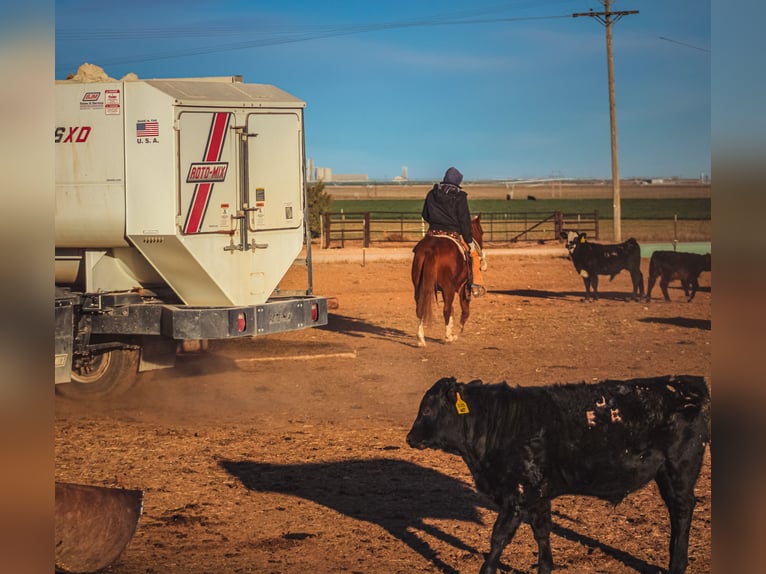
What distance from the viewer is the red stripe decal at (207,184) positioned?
10.1 metres

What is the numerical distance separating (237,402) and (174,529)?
4313 mm

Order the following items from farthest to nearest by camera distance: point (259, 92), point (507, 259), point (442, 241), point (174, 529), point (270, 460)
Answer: point (507, 259), point (442, 241), point (259, 92), point (270, 460), point (174, 529)

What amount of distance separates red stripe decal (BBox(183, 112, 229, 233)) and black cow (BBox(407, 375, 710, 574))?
5245mm

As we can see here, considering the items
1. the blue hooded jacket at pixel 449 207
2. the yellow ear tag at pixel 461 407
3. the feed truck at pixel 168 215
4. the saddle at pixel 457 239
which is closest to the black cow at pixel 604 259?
the saddle at pixel 457 239

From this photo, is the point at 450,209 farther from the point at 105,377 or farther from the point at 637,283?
the point at 637,283

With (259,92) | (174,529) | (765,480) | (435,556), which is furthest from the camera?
Result: (259,92)

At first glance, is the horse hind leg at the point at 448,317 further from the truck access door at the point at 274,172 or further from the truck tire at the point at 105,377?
the truck tire at the point at 105,377

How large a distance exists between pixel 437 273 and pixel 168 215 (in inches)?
229

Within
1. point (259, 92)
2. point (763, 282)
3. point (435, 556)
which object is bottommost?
point (435, 556)

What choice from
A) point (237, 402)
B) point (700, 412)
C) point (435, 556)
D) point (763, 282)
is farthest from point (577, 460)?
point (237, 402)

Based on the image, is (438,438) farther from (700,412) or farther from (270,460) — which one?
(270,460)

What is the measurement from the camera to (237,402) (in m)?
10.9

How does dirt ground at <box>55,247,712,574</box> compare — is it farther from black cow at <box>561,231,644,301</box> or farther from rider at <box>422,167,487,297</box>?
black cow at <box>561,231,644,301</box>

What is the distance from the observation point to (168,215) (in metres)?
9.95
